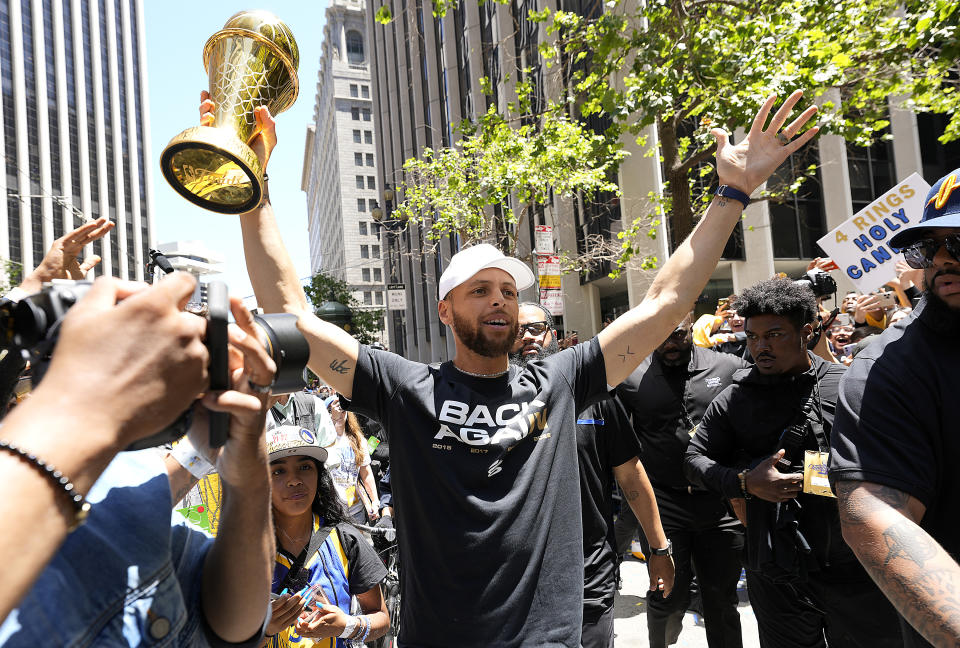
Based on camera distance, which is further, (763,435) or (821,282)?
(821,282)

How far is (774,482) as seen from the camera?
335cm

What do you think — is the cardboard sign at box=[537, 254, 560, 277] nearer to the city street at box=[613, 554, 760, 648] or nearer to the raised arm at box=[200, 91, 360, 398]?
the city street at box=[613, 554, 760, 648]

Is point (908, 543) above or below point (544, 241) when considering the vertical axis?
below

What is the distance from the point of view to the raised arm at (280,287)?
2.38m

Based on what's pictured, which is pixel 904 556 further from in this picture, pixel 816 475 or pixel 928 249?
pixel 816 475

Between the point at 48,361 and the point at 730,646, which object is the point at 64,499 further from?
the point at 730,646

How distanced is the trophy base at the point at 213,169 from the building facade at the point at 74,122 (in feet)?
235

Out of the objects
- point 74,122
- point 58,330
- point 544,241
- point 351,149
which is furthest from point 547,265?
point 351,149

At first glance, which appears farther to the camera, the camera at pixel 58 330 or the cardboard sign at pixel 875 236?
the cardboard sign at pixel 875 236

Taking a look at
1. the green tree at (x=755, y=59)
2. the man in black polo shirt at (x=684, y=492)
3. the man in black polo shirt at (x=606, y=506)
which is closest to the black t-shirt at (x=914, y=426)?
the man in black polo shirt at (x=606, y=506)

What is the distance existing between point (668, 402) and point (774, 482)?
5.22 feet

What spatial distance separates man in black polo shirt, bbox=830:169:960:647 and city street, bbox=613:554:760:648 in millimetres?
3554

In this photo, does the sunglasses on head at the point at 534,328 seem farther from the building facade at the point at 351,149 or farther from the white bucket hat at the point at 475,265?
the building facade at the point at 351,149

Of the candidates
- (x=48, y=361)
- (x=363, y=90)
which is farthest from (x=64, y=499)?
(x=363, y=90)
